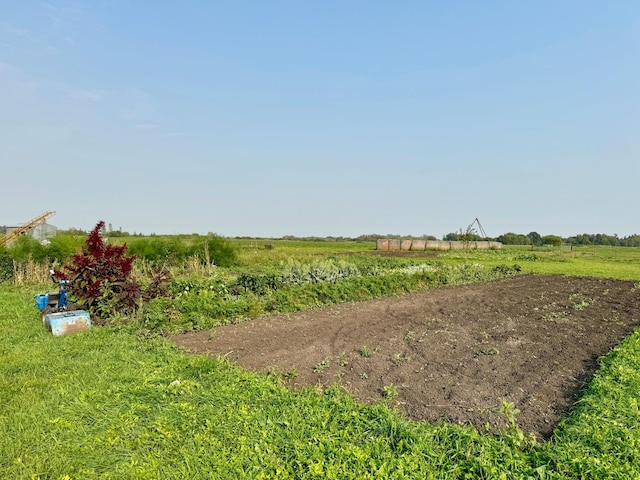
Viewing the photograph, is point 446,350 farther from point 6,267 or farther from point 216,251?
point 6,267

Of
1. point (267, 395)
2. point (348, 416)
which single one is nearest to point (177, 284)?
point (267, 395)

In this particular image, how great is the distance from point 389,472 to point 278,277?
25.5 ft

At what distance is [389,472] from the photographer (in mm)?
2576

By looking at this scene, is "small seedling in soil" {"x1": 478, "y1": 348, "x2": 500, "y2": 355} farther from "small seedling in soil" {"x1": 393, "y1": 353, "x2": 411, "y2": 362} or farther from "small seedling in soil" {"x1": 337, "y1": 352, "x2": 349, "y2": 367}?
"small seedling in soil" {"x1": 337, "y1": 352, "x2": 349, "y2": 367}

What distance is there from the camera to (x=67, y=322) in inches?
244

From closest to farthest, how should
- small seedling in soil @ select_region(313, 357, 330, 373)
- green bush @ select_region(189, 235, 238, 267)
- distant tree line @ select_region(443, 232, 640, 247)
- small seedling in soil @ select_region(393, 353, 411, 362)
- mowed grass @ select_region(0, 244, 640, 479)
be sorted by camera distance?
mowed grass @ select_region(0, 244, 640, 479), small seedling in soil @ select_region(313, 357, 330, 373), small seedling in soil @ select_region(393, 353, 411, 362), green bush @ select_region(189, 235, 238, 267), distant tree line @ select_region(443, 232, 640, 247)

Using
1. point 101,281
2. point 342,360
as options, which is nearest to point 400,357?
point 342,360

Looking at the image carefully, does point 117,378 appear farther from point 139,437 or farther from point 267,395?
point 267,395

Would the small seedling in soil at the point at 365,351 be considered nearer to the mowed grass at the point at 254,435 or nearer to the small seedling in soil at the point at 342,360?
the small seedling in soil at the point at 342,360

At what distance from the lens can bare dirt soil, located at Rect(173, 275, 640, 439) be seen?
12.1 feet

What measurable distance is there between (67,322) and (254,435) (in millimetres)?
4640

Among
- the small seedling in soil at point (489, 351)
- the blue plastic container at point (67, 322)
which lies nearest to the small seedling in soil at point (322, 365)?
the small seedling in soil at point (489, 351)

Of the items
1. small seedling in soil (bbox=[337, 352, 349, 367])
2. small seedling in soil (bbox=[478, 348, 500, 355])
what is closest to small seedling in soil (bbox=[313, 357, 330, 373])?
small seedling in soil (bbox=[337, 352, 349, 367])

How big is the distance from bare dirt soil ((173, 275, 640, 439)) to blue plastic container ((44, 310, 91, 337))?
163 centimetres
